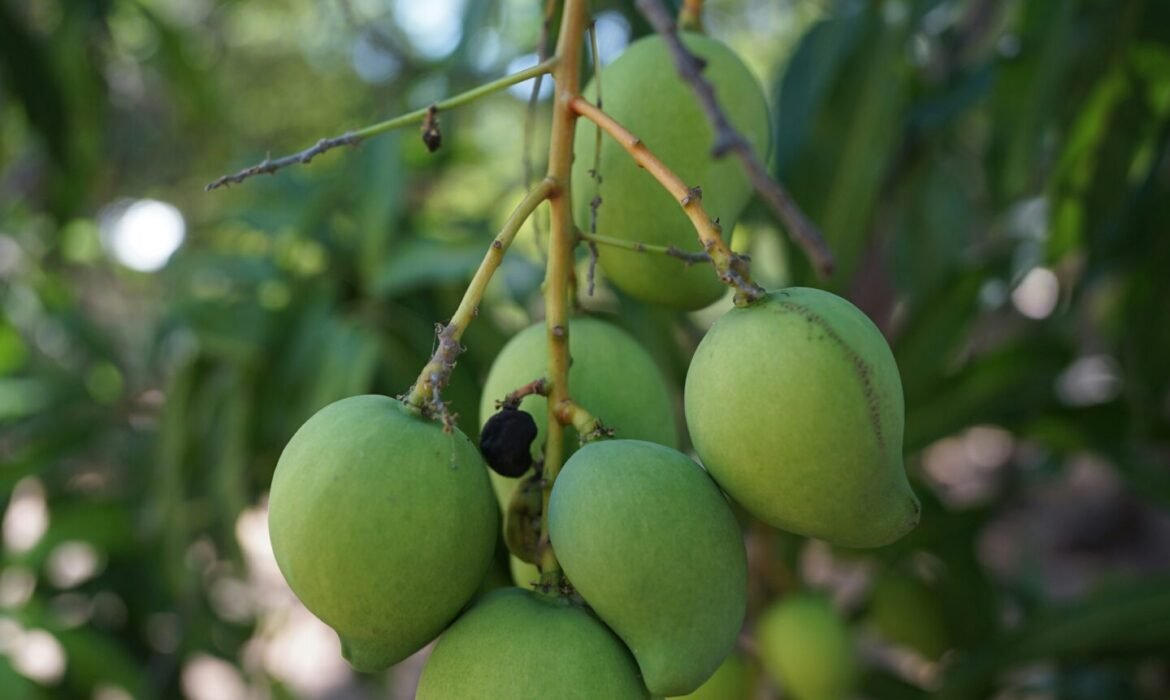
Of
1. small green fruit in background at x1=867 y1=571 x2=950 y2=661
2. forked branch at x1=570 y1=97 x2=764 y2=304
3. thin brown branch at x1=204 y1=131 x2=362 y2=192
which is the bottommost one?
small green fruit in background at x1=867 y1=571 x2=950 y2=661

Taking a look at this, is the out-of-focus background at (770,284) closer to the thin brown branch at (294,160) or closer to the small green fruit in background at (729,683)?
the thin brown branch at (294,160)

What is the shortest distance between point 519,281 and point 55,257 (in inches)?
77.6

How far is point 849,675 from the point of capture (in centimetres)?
152

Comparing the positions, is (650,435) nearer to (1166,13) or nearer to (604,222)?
(604,222)

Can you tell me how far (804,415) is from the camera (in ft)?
2.05

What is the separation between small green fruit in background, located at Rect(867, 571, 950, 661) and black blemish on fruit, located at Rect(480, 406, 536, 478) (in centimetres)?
131

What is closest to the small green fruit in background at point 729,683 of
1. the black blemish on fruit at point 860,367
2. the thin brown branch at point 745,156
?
the black blemish on fruit at point 860,367

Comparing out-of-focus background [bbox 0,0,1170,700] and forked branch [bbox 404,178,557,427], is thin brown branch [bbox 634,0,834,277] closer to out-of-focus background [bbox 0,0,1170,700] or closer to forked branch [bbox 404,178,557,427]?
forked branch [bbox 404,178,557,427]

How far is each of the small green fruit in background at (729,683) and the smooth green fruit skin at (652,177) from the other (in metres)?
0.29

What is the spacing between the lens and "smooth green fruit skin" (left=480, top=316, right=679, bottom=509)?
0.78 meters

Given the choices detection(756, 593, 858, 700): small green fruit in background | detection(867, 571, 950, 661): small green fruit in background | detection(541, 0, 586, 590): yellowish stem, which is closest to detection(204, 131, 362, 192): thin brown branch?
detection(541, 0, 586, 590): yellowish stem

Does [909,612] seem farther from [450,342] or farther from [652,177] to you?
[450,342]

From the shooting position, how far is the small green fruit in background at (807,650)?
1.45m

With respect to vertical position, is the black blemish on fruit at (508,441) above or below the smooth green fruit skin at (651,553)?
above
